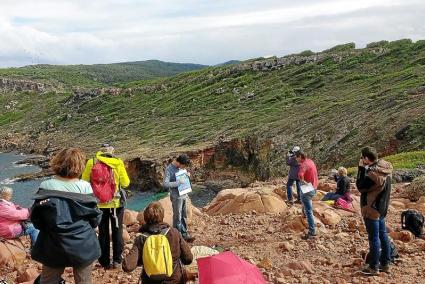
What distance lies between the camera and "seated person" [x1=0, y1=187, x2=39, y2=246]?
902cm

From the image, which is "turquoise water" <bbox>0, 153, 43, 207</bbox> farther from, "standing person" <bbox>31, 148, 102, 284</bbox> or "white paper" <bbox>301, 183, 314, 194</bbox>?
"standing person" <bbox>31, 148, 102, 284</bbox>

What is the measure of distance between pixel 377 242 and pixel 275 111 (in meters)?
58.3

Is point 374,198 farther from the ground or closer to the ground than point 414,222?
farther from the ground

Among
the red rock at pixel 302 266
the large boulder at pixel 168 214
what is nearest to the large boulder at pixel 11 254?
the large boulder at pixel 168 214

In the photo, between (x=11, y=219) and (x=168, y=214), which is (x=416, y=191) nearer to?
(x=168, y=214)

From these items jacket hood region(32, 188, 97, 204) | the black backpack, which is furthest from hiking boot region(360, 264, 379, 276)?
jacket hood region(32, 188, 97, 204)

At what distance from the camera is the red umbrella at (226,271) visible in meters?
5.53

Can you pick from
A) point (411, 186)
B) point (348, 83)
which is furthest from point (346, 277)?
point (348, 83)

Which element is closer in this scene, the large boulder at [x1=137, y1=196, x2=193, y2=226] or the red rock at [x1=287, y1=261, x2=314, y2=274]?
the red rock at [x1=287, y1=261, x2=314, y2=274]

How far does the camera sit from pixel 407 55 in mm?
73250

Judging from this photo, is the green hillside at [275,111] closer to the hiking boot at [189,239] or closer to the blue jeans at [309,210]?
the blue jeans at [309,210]

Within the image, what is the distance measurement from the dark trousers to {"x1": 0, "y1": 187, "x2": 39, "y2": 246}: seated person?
128 centimetres

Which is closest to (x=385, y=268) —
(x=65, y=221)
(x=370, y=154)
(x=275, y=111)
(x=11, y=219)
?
(x=370, y=154)

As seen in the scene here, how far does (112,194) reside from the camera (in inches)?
335
